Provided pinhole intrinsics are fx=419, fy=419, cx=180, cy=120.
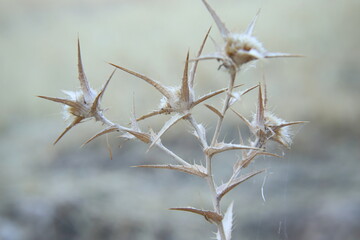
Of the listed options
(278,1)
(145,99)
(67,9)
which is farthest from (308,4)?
(67,9)

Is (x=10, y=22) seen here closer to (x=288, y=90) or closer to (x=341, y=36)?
(x=288, y=90)

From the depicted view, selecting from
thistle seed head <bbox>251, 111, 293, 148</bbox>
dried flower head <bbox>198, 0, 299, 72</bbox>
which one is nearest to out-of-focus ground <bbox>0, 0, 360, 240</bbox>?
thistle seed head <bbox>251, 111, 293, 148</bbox>

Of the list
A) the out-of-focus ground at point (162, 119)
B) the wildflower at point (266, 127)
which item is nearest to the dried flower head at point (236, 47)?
the wildflower at point (266, 127)

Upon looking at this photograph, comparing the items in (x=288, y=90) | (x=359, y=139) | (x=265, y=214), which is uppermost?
(x=288, y=90)

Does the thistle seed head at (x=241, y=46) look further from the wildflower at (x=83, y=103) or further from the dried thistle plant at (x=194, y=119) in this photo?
the wildflower at (x=83, y=103)

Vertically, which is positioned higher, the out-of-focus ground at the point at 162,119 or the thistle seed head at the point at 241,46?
the out-of-focus ground at the point at 162,119

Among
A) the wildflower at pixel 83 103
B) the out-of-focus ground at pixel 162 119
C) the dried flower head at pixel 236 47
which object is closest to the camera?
the dried flower head at pixel 236 47

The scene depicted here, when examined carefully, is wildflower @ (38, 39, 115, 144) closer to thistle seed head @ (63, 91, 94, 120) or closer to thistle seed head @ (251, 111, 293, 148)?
thistle seed head @ (63, 91, 94, 120)

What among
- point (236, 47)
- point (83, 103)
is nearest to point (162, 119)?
point (83, 103)
